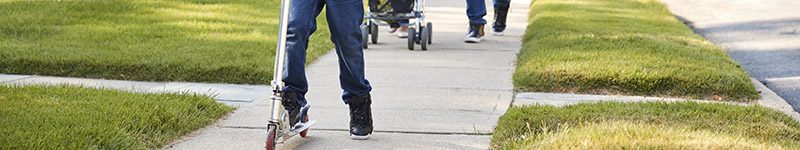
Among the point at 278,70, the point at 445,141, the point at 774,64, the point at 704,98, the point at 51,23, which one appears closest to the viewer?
the point at 278,70

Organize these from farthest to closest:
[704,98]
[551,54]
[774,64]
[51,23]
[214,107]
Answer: [51,23] → [774,64] → [551,54] → [704,98] → [214,107]

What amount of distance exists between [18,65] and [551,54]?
3828mm

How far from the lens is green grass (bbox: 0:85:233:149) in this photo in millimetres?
3434

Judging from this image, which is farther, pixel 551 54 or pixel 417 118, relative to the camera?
pixel 551 54

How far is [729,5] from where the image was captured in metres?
13.4

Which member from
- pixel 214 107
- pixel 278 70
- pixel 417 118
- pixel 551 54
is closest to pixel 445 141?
pixel 417 118

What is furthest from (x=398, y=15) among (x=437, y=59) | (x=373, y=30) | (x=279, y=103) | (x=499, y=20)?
(x=279, y=103)

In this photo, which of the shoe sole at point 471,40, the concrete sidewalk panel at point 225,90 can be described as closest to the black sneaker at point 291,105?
the concrete sidewalk panel at point 225,90

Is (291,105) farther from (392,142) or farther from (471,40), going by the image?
(471,40)

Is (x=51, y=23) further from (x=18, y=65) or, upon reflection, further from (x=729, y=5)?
(x=729, y=5)

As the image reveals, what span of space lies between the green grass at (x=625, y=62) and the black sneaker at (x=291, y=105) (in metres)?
2.13

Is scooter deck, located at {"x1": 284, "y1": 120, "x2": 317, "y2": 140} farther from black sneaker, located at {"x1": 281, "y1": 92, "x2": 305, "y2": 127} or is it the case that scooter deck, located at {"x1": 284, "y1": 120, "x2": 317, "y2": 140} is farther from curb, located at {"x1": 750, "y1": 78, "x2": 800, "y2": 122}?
curb, located at {"x1": 750, "y1": 78, "x2": 800, "y2": 122}

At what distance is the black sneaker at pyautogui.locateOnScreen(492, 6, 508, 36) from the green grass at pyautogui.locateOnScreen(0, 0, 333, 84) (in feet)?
5.85

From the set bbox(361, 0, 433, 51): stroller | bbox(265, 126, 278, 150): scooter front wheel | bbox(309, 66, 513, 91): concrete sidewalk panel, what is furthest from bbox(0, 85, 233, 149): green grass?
bbox(361, 0, 433, 51): stroller
